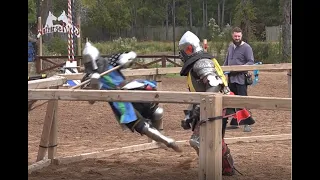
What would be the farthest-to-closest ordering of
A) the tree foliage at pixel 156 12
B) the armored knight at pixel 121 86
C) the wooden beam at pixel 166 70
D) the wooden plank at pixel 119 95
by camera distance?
the tree foliage at pixel 156 12 → the wooden beam at pixel 166 70 → the armored knight at pixel 121 86 → the wooden plank at pixel 119 95

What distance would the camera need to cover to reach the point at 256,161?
584 centimetres

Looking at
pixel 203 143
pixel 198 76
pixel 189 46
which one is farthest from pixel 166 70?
pixel 203 143

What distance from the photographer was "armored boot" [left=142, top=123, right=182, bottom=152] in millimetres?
4547

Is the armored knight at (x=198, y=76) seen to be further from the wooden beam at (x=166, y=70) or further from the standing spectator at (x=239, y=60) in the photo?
the standing spectator at (x=239, y=60)

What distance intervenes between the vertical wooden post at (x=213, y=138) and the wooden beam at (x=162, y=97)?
8cm

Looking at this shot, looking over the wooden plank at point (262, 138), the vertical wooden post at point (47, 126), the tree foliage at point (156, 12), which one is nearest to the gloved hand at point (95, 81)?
the vertical wooden post at point (47, 126)

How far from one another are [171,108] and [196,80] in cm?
527

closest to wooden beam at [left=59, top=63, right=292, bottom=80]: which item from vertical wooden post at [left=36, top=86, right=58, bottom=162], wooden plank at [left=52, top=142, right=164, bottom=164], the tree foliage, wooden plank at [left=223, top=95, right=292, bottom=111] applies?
vertical wooden post at [left=36, top=86, right=58, bottom=162]

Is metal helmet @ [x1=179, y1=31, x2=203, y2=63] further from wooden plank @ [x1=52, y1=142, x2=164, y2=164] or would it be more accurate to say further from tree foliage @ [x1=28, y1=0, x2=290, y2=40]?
tree foliage @ [x1=28, y1=0, x2=290, y2=40]

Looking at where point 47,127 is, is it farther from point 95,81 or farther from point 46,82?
point 95,81

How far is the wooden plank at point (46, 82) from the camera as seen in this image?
16.2ft

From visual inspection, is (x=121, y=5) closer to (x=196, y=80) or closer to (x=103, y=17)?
(x=103, y=17)

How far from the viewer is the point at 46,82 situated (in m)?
5.20

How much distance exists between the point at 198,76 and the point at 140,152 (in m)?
1.68
